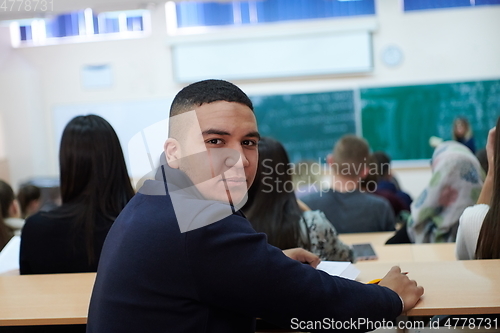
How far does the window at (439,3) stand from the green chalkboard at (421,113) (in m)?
0.89

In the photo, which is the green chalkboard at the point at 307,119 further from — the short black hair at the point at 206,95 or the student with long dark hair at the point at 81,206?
the short black hair at the point at 206,95

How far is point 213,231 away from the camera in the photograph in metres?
1.07

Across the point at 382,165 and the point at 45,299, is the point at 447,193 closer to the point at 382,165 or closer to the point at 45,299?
the point at 382,165

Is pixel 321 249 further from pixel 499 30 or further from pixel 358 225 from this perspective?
pixel 499 30

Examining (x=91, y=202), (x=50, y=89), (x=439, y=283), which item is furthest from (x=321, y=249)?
(x=50, y=89)

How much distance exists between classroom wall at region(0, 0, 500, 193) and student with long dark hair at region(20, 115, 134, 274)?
4172 mm

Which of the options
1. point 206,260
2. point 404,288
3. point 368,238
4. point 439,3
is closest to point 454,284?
point 404,288

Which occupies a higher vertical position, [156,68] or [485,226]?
[156,68]

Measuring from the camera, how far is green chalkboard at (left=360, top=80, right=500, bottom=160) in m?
5.92

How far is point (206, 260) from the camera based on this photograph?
1.06m

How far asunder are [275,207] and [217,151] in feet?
3.41

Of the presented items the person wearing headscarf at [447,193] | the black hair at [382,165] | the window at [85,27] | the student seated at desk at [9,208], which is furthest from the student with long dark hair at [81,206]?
the window at [85,27]

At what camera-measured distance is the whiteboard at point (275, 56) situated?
5969mm

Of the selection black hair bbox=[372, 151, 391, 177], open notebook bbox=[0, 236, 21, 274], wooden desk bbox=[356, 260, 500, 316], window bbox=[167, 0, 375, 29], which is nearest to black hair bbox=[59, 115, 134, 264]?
open notebook bbox=[0, 236, 21, 274]
